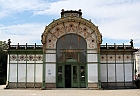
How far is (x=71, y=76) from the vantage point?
24609 millimetres

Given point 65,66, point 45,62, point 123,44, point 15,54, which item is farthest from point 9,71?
point 123,44

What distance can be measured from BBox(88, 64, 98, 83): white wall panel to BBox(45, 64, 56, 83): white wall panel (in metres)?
3.59

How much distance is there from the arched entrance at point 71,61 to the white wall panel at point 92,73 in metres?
0.45

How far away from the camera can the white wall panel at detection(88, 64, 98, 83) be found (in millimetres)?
24406

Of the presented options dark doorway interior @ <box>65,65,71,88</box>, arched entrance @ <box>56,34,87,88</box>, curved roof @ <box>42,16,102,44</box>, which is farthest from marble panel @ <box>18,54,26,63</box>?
dark doorway interior @ <box>65,65,71,88</box>

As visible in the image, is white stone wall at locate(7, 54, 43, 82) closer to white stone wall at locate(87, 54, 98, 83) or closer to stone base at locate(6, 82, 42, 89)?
stone base at locate(6, 82, 42, 89)

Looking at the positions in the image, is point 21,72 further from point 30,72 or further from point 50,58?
point 50,58

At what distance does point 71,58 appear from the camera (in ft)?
81.6

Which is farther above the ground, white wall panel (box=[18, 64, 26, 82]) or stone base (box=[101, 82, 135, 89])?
white wall panel (box=[18, 64, 26, 82])

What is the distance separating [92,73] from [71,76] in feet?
7.13

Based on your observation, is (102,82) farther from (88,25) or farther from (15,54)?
(15,54)

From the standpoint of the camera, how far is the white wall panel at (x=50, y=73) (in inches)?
960

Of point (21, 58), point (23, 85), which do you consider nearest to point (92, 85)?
point (23, 85)

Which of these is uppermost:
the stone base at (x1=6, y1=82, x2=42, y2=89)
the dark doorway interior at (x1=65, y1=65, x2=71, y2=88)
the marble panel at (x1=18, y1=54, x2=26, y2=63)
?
the marble panel at (x1=18, y1=54, x2=26, y2=63)
